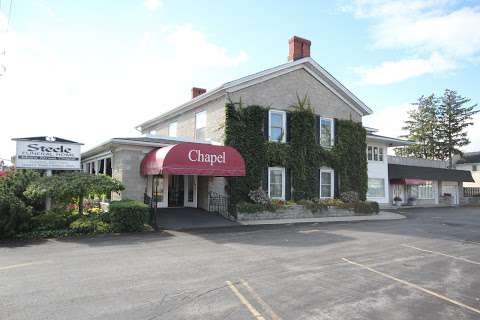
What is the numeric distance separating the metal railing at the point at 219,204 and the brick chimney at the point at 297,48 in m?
10.6

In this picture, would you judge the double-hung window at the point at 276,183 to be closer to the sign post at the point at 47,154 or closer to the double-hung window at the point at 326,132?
the double-hung window at the point at 326,132

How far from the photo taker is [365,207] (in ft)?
79.4

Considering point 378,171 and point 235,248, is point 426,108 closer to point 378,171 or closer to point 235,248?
point 378,171

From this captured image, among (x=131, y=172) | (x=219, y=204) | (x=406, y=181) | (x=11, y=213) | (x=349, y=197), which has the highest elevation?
(x=131, y=172)

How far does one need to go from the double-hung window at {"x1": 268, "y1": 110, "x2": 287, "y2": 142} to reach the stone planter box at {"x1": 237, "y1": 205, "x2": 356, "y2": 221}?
4391mm

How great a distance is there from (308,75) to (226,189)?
9869 mm

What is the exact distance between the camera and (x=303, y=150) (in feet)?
75.0

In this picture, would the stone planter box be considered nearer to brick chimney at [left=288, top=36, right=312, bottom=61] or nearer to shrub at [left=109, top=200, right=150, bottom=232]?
shrub at [left=109, top=200, right=150, bottom=232]

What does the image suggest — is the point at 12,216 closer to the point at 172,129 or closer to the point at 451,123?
the point at 172,129

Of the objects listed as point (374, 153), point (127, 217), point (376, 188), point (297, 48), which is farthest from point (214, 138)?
point (376, 188)

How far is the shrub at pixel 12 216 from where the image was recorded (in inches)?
464

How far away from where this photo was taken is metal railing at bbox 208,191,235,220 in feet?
64.6

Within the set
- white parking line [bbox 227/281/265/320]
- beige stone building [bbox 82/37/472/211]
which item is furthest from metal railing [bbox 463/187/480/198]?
white parking line [bbox 227/281/265/320]

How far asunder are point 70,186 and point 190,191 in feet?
28.9
